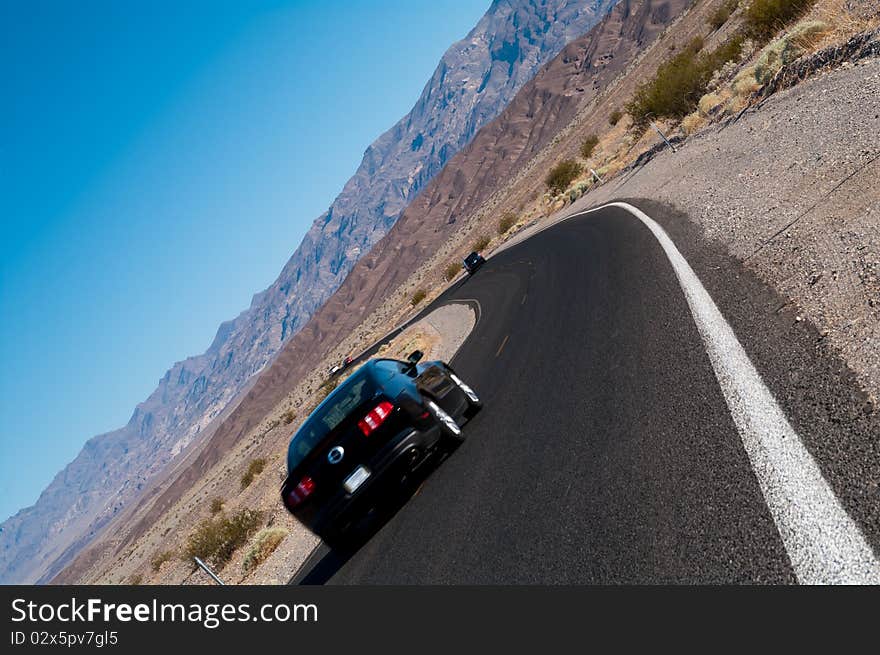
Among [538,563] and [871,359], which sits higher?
[538,563]

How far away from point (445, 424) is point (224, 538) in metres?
9.59

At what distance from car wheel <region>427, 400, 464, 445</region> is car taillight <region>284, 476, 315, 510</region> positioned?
1.50 metres

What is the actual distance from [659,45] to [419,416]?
87136 mm

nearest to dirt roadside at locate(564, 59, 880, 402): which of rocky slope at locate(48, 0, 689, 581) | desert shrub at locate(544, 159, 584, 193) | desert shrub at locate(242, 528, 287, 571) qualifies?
desert shrub at locate(242, 528, 287, 571)

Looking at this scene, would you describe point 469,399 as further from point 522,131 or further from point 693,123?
point 522,131

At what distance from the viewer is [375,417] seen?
6094 millimetres

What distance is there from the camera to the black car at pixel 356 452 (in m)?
5.92

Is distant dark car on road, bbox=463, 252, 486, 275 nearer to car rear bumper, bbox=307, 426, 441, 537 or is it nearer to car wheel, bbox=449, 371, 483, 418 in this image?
car wheel, bbox=449, 371, 483, 418

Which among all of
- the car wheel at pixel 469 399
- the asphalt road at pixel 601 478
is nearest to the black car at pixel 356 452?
the asphalt road at pixel 601 478

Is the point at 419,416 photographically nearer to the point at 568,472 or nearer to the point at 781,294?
the point at 568,472

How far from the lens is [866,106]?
8.16 meters

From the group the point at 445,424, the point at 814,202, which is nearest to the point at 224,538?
the point at 445,424

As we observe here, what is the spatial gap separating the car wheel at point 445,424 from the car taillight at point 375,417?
673 mm

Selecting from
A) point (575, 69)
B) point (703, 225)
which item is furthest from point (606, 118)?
point (575, 69)
